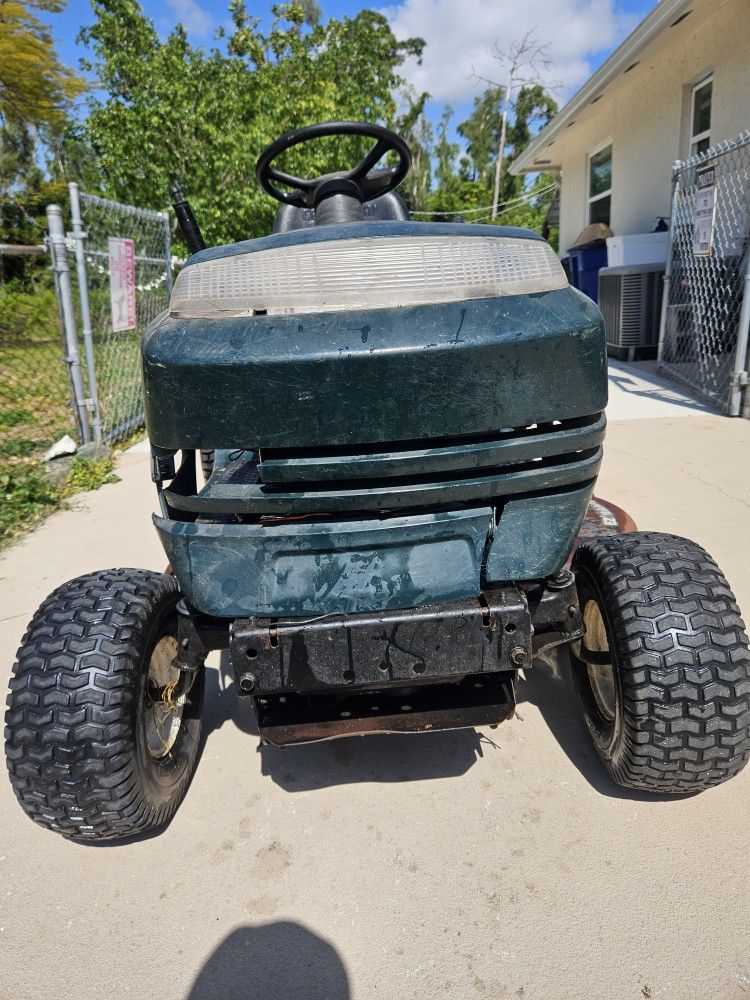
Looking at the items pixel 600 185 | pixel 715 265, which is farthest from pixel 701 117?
pixel 600 185

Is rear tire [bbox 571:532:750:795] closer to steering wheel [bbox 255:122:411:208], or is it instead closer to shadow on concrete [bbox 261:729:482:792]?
shadow on concrete [bbox 261:729:482:792]

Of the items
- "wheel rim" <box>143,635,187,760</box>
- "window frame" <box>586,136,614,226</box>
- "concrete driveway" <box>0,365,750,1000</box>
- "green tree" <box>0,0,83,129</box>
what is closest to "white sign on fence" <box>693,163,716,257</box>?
"concrete driveway" <box>0,365,750,1000</box>

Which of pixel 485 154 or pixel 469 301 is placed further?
pixel 485 154

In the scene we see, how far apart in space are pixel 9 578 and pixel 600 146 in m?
12.4

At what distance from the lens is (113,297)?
586cm

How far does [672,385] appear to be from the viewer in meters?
7.20

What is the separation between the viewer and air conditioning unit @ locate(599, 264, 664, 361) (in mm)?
8312

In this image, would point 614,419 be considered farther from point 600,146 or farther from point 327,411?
point 600,146

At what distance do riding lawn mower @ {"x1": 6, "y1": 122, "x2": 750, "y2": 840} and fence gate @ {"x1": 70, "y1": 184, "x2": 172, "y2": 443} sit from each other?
3938mm

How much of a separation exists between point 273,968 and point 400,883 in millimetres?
347

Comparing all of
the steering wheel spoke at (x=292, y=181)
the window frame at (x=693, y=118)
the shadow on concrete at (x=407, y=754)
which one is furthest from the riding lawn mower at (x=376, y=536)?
the window frame at (x=693, y=118)

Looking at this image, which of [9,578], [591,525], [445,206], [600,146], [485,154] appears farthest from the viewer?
[485,154]

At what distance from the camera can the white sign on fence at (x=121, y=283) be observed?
5.83 metres

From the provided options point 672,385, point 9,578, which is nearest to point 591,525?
point 9,578
